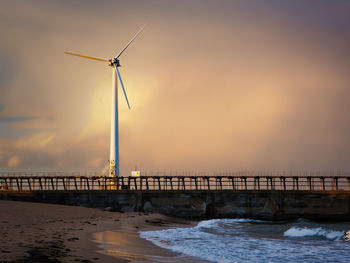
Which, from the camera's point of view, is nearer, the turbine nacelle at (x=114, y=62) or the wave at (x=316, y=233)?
the wave at (x=316, y=233)

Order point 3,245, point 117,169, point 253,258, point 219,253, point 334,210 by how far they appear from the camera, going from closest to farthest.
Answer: point 3,245 → point 253,258 → point 219,253 → point 334,210 → point 117,169

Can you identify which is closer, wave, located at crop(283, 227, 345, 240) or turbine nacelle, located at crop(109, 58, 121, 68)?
wave, located at crop(283, 227, 345, 240)

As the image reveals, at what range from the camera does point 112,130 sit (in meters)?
54.3

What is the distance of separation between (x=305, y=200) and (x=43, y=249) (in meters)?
36.6

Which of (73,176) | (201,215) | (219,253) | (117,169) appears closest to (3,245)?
(219,253)

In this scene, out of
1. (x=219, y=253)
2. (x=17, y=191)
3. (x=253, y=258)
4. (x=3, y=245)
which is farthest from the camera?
(x=17, y=191)

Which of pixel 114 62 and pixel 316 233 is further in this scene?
pixel 114 62

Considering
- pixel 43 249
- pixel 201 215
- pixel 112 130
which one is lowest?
pixel 201 215

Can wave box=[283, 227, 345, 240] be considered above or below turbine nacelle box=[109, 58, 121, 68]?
below

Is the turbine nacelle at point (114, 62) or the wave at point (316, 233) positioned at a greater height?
the turbine nacelle at point (114, 62)

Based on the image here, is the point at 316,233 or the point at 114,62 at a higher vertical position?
the point at 114,62

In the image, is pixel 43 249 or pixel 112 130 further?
pixel 112 130

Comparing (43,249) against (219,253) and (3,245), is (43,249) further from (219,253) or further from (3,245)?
(219,253)

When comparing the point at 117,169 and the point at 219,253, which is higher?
the point at 117,169
